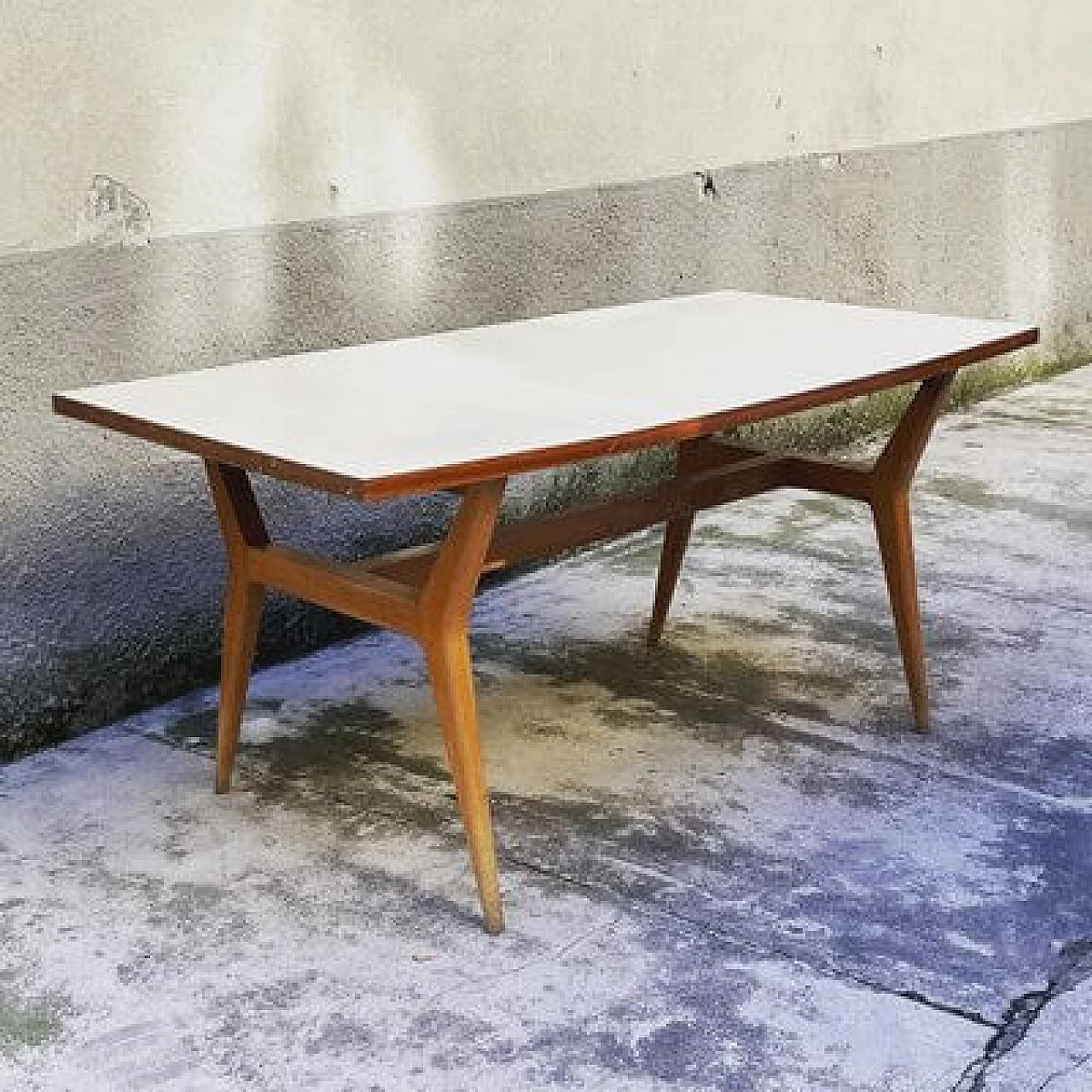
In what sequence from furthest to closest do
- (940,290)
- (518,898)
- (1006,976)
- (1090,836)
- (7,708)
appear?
(940,290) < (7,708) < (1090,836) < (518,898) < (1006,976)

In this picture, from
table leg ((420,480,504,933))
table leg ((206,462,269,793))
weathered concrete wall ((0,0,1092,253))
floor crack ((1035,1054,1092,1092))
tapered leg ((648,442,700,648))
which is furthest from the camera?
tapered leg ((648,442,700,648))

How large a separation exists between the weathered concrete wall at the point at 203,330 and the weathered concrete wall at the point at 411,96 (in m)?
0.08

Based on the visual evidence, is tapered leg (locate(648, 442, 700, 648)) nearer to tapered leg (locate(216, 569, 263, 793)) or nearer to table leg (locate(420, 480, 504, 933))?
tapered leg (locate(216, 569, 263, 793))

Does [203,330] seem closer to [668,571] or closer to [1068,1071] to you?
[668,571]

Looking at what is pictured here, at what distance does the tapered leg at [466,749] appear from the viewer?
2955 millimetres

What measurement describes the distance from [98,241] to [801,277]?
2.84 m

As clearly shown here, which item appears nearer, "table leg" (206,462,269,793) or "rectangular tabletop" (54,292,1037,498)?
"rectangular tabletop" (54,292,1037,498)

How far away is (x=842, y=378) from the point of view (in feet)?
11.0

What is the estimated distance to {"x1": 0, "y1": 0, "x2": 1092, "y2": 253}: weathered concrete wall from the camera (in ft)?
12.2

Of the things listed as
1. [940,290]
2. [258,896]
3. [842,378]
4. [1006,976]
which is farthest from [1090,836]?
[940,290]

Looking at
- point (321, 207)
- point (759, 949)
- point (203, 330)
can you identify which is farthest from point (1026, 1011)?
point (321, 207)

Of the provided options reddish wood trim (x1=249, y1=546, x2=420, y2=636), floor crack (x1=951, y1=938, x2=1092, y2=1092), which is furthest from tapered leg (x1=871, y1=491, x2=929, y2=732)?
reddish wood trim (x1=249, y1=546, x2=420, y2=636)

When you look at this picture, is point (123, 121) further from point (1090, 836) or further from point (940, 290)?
point (940, 290)

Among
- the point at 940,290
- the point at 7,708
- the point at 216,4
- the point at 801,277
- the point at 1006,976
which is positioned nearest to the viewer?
the point at 1006,976
